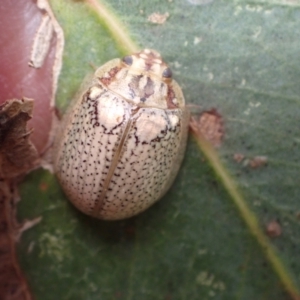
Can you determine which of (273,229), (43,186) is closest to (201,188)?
(273,229)

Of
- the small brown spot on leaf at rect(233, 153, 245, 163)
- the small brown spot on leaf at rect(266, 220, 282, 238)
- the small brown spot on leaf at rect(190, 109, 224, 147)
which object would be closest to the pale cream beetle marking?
the small brown spot on leaf at rect(190, 109, 224, 147)

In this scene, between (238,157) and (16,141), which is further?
(238,157)

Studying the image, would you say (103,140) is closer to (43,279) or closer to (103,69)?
(103,69)

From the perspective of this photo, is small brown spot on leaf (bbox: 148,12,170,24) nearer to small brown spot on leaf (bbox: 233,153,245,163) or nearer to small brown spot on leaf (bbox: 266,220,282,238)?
small brown spot on leaf (bbox: 233,153,245,163)

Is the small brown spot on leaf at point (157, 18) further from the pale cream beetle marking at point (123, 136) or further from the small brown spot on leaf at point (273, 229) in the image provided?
the small brown spot on leaf at point (273, 229)

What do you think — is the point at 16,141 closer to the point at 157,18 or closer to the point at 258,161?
the point at 157,18

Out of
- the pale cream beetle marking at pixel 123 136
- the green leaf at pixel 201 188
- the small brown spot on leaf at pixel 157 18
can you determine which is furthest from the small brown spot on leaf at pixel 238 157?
the small brown spot on leaf at pixel 157 18
